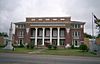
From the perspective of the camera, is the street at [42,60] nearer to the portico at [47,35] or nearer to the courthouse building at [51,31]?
the courthouse building at [51,31]

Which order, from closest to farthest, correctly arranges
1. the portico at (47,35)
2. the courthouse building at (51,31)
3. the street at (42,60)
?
the street at (42,60) < the courthouse building at (51,31) < the portico at (47,35)

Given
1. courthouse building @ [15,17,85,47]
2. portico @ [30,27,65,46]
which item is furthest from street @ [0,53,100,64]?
portico @ [30,27,65,46]

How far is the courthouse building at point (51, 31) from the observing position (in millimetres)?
75000

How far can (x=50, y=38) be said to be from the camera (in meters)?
75.9

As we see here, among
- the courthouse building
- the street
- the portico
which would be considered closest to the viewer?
the street

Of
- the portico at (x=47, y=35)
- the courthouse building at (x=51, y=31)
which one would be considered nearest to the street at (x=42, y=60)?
the courthouse building at (x=51, y=31)

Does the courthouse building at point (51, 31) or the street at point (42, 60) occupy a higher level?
the courthouse building at point (51, 31)

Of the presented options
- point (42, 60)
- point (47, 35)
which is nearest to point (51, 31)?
point (47, 35)

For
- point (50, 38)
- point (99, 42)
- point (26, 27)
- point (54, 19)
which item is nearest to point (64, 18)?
point (54, 19)

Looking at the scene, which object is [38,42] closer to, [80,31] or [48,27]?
[48,27]

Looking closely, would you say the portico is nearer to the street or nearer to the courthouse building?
the courthouse building

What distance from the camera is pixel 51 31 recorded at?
7581cm

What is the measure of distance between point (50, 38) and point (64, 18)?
28.5 feet

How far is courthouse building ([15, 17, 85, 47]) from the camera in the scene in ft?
246
